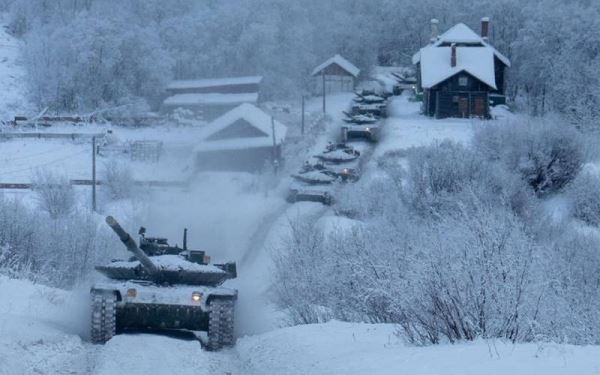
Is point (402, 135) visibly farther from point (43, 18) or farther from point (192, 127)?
point (43, 18)

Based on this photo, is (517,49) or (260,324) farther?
(517,49)

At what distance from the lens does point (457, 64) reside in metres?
57.8

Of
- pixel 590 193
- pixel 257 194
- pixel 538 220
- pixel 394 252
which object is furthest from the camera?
pixel 257 194

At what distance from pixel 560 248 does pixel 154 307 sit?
14.7 meters

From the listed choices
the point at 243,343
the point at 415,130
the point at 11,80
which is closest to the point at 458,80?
the point at 415,130

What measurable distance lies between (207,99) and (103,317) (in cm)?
4644

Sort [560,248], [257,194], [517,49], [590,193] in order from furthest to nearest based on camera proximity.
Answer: [517,49] → [257,194] → [590,193] → [560,248]

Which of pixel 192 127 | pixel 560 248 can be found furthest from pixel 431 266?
pixel 192 127

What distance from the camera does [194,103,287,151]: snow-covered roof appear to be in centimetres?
4712

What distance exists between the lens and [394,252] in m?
16.4

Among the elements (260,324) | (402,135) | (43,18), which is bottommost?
(260,324)

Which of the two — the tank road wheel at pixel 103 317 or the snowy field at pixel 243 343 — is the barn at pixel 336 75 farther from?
the tank road wheel at pixel 103 317

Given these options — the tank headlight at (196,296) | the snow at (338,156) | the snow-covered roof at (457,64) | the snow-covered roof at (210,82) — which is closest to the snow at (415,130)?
the snow at (338,156)

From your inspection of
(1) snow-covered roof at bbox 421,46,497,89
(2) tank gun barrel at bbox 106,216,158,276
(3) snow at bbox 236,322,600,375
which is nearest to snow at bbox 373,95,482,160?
(1) snow-covered roof at bbox 421,46,497,89
